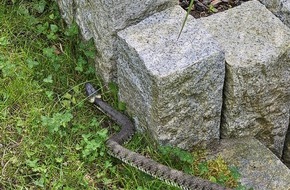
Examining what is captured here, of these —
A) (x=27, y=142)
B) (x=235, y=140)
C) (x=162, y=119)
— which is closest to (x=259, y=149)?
(x=235, y=140)

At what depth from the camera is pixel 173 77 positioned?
13.0 ft

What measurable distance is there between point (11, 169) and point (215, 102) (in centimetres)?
141

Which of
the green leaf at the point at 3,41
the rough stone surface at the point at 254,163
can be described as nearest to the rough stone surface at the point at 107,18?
the green leaf at the point at 3,41

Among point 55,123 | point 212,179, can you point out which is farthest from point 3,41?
point 212,179

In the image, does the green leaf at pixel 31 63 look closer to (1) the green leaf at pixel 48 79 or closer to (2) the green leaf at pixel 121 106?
(1) the green leaf at pixel 48 79

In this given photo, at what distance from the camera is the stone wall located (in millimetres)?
4074

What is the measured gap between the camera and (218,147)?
4.61 metres

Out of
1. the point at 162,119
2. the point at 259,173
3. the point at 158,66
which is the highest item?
the point at 158,66

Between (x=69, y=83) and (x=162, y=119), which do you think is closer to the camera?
(x=162, y=119)

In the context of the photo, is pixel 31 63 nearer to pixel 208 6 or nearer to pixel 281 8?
pixel 208 6

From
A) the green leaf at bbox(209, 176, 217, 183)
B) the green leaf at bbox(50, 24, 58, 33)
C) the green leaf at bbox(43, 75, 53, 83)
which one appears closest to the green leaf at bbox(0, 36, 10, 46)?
the green leaf at bbox(50, 24, 58, 33)

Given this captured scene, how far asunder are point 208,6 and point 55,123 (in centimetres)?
153

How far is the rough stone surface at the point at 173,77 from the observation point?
4020mm

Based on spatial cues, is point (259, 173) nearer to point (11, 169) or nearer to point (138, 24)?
point (138, 24)
